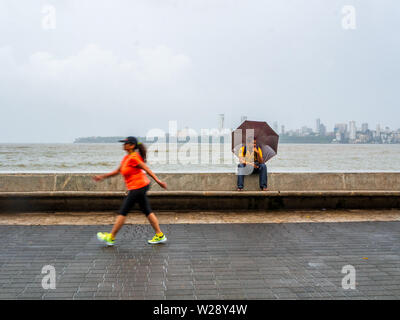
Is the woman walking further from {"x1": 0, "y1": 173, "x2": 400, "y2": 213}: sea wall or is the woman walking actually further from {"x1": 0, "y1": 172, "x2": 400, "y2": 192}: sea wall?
{"x1": 0, "y1": 172, "x2": 400, "y2": 192}: sea wall

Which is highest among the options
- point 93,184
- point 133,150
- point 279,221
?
point 133,150

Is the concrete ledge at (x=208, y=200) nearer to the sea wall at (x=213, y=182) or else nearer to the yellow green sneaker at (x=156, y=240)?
the sea wall at (x=213, y=182)

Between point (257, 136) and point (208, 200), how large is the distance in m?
2.00

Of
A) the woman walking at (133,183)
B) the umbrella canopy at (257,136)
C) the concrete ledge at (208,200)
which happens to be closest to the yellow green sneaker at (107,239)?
the woman walking at (133,183)

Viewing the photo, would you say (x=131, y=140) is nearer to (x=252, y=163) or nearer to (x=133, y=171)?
(x=133, y=171)

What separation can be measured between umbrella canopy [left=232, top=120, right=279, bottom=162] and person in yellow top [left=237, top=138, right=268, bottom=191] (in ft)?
0.70

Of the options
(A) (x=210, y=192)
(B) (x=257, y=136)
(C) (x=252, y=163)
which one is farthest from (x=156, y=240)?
(B) (x=257, y=136)

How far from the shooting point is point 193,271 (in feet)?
13.5

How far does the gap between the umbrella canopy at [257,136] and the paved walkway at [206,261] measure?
7.81 feet

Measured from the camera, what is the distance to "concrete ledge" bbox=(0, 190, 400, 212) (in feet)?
23.6
